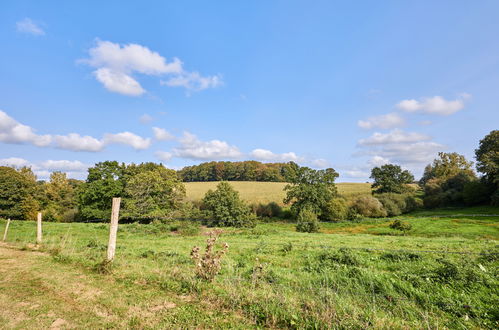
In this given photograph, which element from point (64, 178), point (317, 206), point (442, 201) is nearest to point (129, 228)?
point (317, 206)

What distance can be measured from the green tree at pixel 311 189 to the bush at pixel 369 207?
16.9 feet

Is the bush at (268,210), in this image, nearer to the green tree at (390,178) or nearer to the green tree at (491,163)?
the green tree at (390,178)

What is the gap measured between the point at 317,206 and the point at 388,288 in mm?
36302

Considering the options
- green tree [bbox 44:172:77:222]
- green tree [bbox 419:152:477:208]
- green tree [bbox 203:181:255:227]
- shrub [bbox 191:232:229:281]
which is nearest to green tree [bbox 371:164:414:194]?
green tree [bbox 419:152:477:208]

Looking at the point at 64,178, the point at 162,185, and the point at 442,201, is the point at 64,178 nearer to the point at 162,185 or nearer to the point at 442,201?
the point at 162,185

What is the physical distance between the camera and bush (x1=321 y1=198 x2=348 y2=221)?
130ft

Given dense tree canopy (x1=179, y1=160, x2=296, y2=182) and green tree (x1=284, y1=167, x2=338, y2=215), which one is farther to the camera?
dense tree canopy (x1=179, y1=160, x2=296, y2=182)

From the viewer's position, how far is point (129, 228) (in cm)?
2455

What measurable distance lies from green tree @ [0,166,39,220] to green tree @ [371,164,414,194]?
73.0m

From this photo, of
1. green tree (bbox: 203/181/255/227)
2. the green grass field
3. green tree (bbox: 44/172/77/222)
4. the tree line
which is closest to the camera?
the green grass field

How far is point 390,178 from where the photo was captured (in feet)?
186

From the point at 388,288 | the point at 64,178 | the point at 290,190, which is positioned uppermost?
the point at 64,178

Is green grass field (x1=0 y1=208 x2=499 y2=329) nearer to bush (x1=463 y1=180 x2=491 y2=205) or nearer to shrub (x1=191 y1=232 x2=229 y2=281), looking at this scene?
shrub (x1=191 y1=232 x2=229 y2=281)

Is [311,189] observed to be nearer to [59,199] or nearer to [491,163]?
[491,163]
